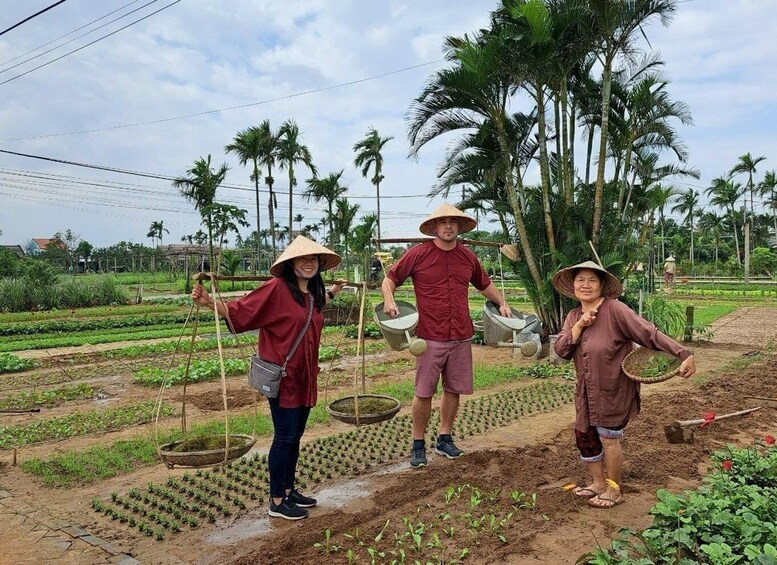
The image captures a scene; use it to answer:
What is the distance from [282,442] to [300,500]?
51cm

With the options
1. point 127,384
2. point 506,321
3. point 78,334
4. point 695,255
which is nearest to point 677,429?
point 506,321

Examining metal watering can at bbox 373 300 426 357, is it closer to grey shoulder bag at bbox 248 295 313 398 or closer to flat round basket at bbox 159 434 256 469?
grey shoulder bag at bbox 248 295 313 398

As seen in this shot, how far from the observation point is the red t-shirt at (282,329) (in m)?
3.61

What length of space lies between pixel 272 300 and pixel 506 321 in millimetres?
2369

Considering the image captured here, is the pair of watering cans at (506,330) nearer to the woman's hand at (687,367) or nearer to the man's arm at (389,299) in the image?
the man's arm at (389,299)

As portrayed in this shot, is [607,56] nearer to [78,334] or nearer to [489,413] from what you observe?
[489,413]

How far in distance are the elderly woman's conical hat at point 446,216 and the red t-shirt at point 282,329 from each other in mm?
1405

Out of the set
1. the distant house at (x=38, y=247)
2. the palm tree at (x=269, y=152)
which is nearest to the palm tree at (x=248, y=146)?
the palm tree at (x=269, y=152)

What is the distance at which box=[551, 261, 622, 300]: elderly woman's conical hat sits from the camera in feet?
11.8

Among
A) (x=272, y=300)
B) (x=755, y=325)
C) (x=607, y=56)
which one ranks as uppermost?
(x=607, y=56)

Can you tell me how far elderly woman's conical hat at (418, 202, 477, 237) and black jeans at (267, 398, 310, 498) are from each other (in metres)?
1.80

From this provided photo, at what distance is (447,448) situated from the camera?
15.8 feet

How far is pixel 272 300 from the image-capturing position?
145 inches

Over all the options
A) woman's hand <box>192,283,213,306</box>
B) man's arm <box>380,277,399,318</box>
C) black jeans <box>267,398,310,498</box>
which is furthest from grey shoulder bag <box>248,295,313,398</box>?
man's arm <box>380,277,399,318</box>
